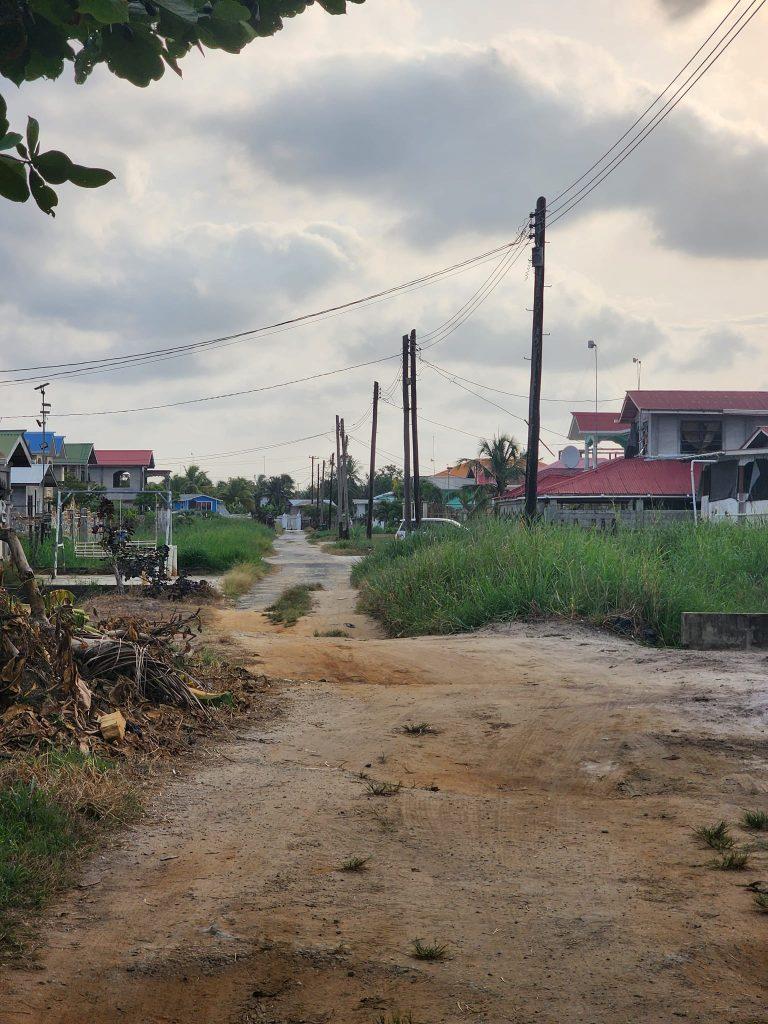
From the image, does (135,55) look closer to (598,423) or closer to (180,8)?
(180,8)

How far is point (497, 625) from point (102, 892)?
33.4ft

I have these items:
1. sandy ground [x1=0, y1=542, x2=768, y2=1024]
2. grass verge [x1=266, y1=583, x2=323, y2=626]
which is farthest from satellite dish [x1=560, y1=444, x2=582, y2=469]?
sandy ground [x1=0, y1=542, x2=768, y2=1024]

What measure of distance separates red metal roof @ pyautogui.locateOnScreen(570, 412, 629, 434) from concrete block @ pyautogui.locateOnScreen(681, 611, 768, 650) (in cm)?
3014

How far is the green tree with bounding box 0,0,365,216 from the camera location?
294 cm

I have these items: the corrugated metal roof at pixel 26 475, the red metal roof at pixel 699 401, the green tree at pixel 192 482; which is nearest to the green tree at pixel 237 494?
the green tree at pixel 192 482

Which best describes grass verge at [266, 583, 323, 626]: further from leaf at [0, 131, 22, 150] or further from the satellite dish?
the satellite dish

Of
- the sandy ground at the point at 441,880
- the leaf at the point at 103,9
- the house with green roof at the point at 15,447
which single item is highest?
the house with green roof at the point at 15,447

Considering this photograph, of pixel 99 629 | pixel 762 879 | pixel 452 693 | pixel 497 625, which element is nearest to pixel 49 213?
pixel 762 879

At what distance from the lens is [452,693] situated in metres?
9.53

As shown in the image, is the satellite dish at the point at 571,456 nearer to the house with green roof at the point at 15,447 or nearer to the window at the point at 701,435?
the window at the point at 701,435

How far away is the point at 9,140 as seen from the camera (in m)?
2.87

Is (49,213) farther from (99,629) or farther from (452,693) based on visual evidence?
(452,693)

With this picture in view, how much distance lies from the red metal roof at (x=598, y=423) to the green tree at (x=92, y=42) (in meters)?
40.0

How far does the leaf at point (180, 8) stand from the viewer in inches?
113
